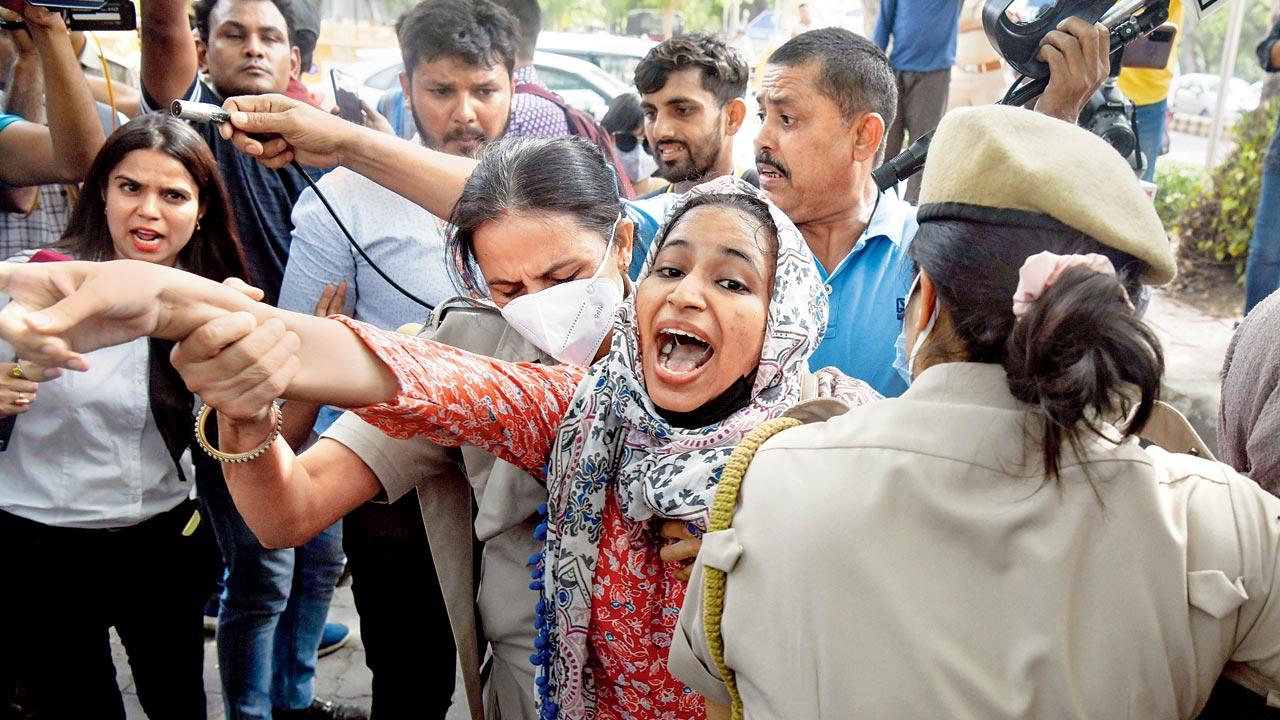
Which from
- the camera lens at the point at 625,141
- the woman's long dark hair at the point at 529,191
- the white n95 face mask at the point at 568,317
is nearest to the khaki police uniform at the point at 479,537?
the white n95 face mask at the point at 568,317

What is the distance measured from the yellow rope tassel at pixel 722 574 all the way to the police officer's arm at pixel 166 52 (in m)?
2.62

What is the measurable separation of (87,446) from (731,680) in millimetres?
1930

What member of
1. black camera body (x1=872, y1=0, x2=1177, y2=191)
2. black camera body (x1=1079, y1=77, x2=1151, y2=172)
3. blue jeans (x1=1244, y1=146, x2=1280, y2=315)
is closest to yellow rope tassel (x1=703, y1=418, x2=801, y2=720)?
black camera body (x1=872, y1=0, x2=1177, y2=191)

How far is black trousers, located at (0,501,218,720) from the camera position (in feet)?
8.07

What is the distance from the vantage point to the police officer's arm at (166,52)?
309 centimetres

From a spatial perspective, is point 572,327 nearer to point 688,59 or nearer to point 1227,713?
point 1227,713

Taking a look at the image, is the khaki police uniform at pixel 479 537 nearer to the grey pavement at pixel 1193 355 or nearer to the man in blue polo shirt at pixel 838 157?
the man in blue polo shirt at pixel 838 157

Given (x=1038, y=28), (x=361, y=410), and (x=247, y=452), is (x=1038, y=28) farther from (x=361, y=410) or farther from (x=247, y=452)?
(x=247, y=452)

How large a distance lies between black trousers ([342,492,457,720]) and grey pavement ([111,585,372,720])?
1240mm

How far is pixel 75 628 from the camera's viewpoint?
2.51 m

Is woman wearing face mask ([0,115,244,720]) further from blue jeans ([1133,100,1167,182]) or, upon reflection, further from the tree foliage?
the tree foliage

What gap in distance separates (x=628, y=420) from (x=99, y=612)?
1.66 meters

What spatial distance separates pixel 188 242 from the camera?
281 cm

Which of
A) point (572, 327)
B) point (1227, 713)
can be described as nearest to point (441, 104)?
point (572, 327)
